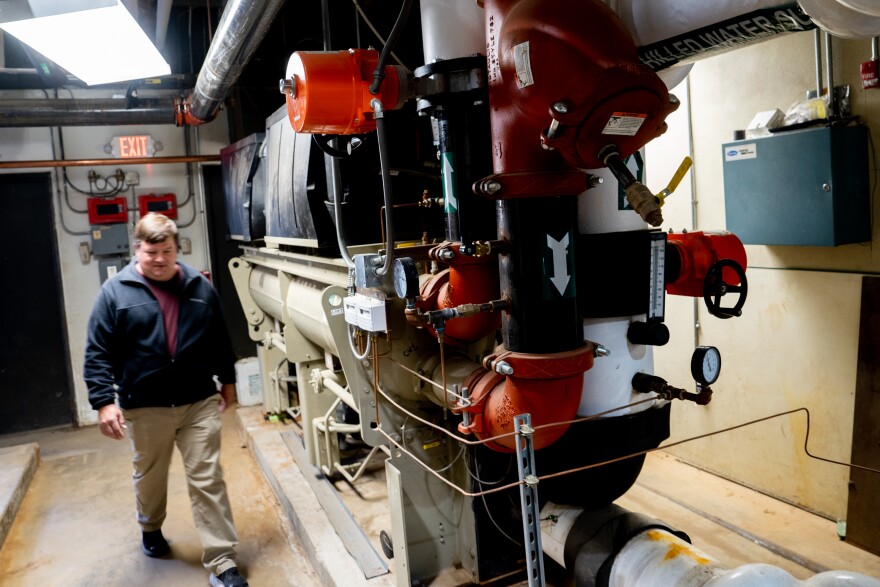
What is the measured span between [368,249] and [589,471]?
119cm

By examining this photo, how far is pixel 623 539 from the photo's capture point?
1.73m

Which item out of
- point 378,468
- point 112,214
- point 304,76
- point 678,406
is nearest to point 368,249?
point 304,76

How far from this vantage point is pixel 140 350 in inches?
111

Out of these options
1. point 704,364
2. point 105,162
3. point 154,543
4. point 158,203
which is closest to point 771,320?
point 704,364

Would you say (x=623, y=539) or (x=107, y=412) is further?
(x=107, y=412)

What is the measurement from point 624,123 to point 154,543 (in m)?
2.84

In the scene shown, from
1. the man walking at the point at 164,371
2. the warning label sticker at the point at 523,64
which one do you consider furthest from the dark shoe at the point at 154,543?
the warning label sticker at the point at 523,64

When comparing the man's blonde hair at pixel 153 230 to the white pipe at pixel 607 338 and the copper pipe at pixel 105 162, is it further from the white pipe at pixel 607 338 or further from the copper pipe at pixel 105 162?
the copper pipe at pixel 105 162

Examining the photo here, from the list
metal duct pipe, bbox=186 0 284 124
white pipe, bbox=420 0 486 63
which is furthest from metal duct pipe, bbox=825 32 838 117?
metal duct pipe, bbox=186 0 284 124

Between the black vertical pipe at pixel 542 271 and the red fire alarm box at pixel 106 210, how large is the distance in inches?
175

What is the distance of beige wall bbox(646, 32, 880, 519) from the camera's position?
2.70 m

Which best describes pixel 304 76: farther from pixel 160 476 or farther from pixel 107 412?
pixel 160 476

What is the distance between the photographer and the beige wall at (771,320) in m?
2.70

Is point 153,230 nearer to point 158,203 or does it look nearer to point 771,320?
point 771,320
